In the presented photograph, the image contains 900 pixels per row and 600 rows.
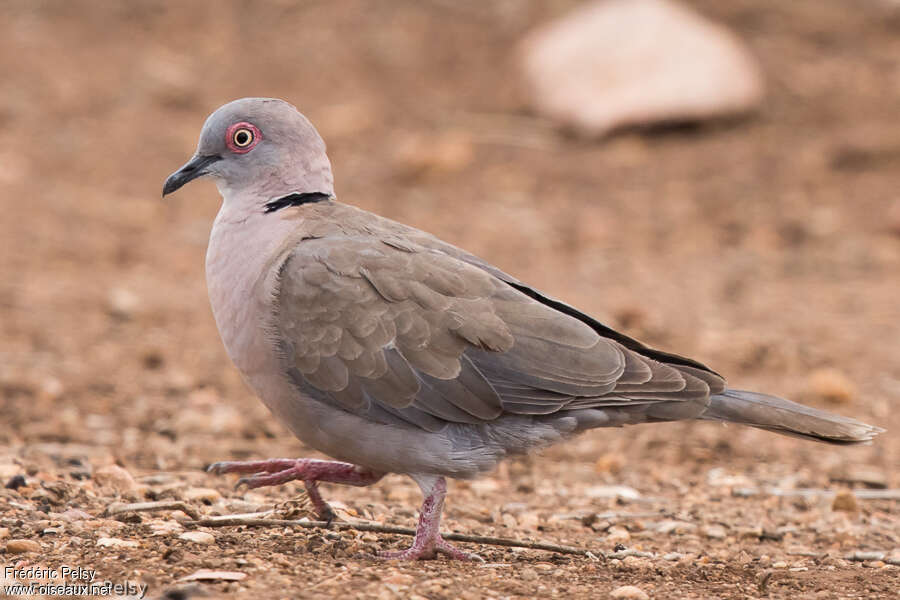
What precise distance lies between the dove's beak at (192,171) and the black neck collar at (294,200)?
30cm

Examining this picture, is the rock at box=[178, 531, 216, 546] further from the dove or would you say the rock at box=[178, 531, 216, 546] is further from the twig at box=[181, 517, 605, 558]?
the dove

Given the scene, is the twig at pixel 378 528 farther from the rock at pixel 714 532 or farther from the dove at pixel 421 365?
the rock at pixel 714 532

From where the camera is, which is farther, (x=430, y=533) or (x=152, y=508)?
(x=152, y=508)

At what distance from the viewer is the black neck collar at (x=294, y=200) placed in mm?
4465

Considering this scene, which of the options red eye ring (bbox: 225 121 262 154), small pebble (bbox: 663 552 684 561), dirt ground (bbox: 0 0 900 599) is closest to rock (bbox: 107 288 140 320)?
dirt ground (bbox: 0 0 900 599)

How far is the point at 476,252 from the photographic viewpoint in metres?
9.99

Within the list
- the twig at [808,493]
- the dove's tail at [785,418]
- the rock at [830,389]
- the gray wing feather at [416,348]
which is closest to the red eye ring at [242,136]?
the gray wing feather at [416,348]

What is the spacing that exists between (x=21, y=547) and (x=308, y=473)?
0.99 m

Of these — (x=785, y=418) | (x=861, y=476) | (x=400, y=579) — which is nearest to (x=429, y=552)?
(x=400, y=579)

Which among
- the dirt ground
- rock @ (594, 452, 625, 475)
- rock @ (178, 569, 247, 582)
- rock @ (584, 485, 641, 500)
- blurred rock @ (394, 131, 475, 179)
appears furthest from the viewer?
blurred rock @ (394, 131, 475, 179)

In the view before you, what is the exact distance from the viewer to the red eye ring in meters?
4.53

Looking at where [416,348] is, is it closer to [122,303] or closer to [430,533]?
[430,533]

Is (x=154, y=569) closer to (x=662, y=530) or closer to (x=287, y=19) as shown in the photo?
(x=662, y=530)

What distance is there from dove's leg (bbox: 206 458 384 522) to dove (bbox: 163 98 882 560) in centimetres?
2
